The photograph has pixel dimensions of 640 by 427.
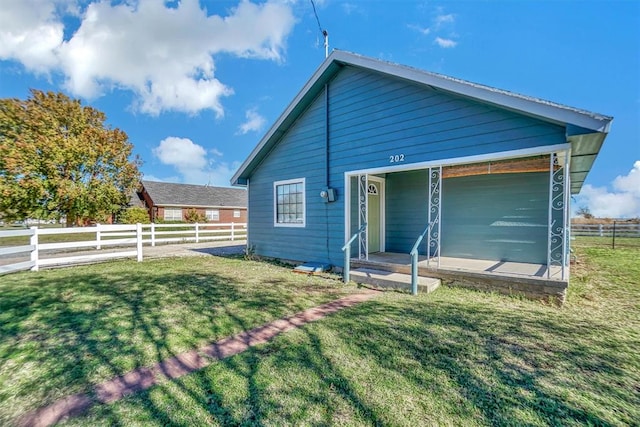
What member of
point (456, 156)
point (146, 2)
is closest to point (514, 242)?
A: point (456, 156)

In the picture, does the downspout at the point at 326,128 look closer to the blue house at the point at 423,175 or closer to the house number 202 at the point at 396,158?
the blue house at the point at 423,175

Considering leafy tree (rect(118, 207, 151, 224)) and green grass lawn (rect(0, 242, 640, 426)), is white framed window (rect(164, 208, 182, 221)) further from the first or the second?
green grass lawn (rect(0, 242, 640, 426))

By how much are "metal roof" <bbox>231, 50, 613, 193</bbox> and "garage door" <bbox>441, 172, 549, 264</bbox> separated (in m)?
1.12

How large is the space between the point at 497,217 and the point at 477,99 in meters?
2.99

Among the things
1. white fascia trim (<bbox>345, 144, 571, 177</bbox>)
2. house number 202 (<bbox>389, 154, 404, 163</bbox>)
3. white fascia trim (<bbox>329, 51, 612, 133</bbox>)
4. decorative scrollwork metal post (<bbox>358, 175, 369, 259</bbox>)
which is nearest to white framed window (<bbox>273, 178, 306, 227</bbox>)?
decorative scrollwork metal post (<bbox>358, 175, 369, 259</bbox>)

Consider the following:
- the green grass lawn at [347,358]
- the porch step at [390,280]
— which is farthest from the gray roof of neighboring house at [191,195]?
the porch step at [390,280]

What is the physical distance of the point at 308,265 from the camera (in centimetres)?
769

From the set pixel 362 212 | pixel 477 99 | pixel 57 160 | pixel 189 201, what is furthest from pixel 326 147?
pixel 189 201

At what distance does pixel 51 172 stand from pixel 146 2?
12584mm

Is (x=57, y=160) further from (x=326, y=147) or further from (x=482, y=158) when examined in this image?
(x=482, y=158)

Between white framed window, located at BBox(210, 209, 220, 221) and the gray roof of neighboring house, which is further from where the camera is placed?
white framed window, located at BBox(210, 209, 220, 221)

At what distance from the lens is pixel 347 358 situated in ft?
9.34

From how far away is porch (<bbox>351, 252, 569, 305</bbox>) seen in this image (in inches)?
184

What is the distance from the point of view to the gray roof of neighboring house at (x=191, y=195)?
2678 cm
